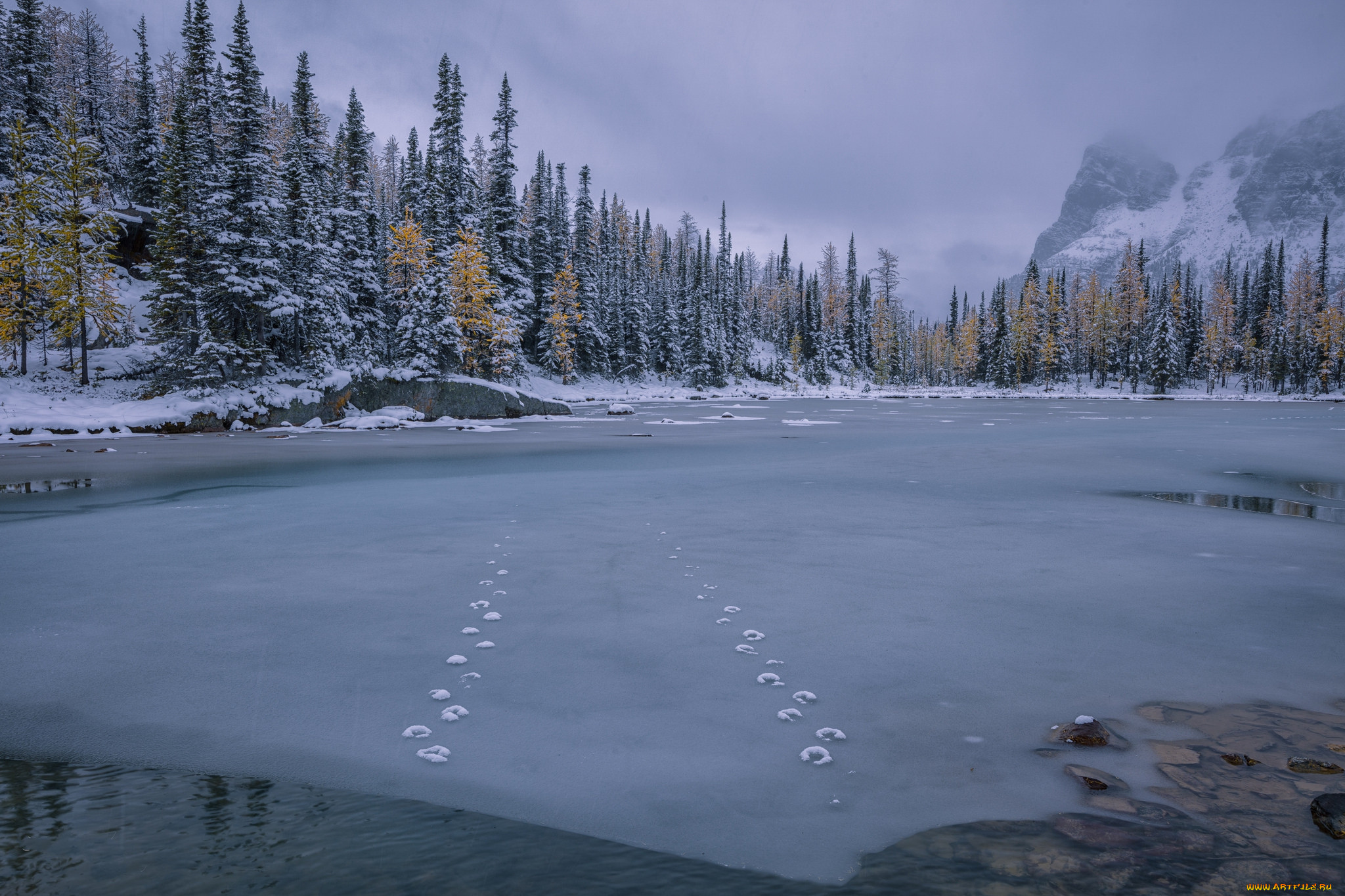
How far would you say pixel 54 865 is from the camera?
7.02 feet

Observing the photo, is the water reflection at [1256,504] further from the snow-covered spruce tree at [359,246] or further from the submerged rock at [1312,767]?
the snow-covered spruce tree at [359,246]

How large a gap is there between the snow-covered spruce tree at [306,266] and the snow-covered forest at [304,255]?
123mm

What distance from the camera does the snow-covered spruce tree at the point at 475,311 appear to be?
1390 inches

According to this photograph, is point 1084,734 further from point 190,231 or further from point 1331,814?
point 190,231

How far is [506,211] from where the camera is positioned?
44.4 metres

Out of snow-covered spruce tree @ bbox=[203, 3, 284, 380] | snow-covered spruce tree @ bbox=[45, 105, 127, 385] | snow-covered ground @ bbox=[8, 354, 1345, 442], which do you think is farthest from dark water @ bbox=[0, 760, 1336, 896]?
snow-covered spruce tree @ bbox=[45, 105, 127, 385]

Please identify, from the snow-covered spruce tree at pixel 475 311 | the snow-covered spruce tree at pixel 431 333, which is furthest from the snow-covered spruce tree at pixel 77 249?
the snow-covered spruce tree at pixel 475 311

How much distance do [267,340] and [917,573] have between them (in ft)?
106

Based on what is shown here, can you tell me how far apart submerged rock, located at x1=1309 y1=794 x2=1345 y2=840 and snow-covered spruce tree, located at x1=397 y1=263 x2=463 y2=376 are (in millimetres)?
31333

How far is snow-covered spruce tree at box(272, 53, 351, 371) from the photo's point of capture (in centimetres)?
2944

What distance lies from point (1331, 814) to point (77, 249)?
137 ft

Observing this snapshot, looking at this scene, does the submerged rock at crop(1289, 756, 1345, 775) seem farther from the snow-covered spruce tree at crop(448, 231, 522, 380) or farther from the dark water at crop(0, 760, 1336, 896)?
the snow-covered spruce tree at crop(448, 231, 522, 380)

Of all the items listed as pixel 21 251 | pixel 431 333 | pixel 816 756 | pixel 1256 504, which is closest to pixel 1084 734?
pixel 816 756

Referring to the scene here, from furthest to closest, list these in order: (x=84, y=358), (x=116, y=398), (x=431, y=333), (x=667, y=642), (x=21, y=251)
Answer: (x=431, y=333) < (x=84, y=358) < (x=116, y=398) < (x=21, y=251) < (x=667, y=642)
